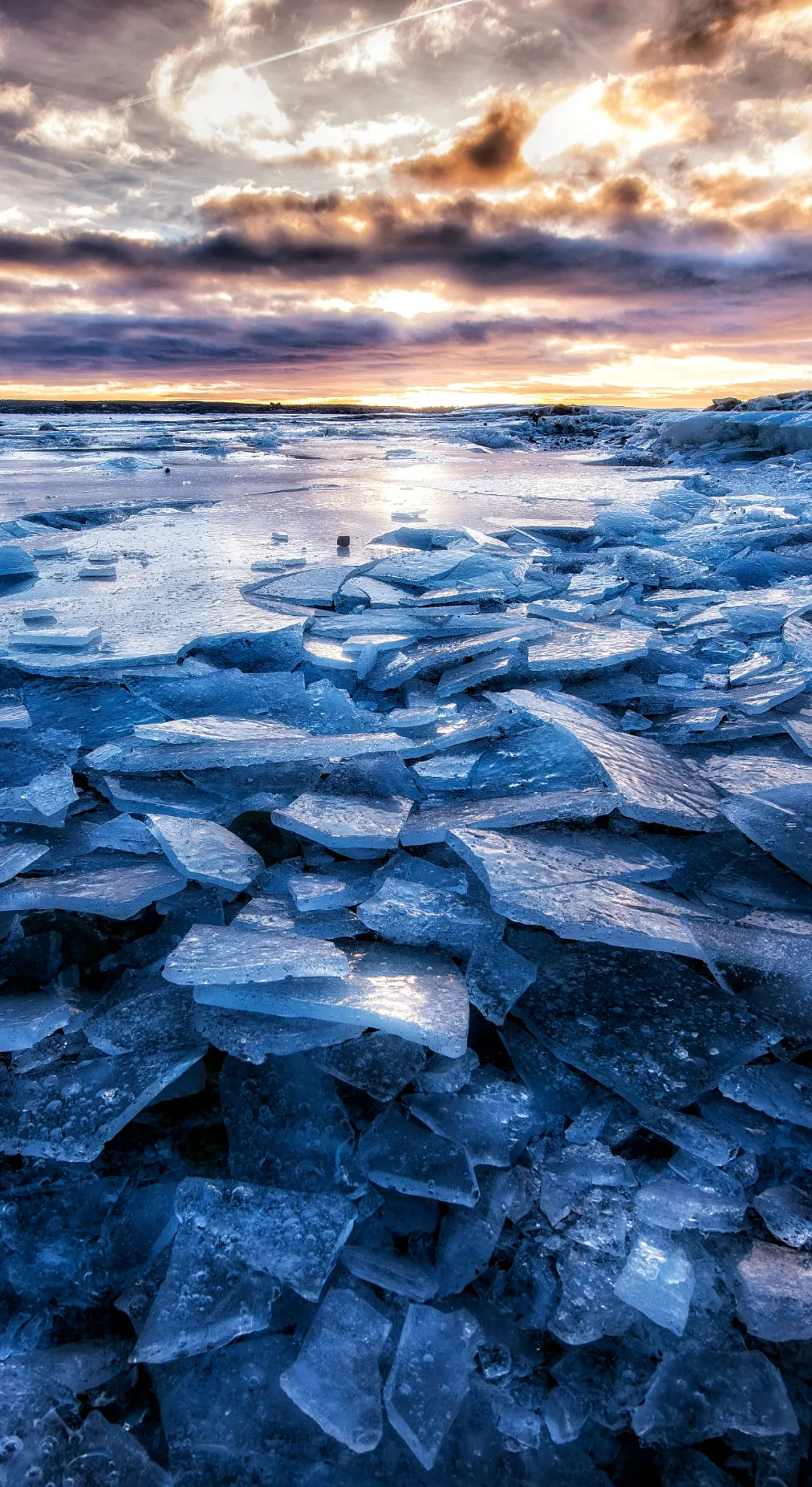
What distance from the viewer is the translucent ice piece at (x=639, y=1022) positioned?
1.00 metres

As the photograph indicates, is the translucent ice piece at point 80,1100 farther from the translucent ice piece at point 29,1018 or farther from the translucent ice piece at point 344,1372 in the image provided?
the translucent ice piece at point 344,1372

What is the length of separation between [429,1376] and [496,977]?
47 cm

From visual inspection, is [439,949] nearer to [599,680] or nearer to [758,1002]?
[758,1002]

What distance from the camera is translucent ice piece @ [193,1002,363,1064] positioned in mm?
987

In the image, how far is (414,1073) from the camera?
0.98 metres

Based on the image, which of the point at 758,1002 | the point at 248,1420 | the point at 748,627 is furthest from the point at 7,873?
the point at 748,627

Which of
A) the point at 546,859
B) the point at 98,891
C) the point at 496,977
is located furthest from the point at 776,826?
the point at 98,891

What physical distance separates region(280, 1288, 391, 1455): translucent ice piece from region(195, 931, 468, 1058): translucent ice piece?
0.96 feet

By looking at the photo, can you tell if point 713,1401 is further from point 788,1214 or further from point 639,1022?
point 639,1022

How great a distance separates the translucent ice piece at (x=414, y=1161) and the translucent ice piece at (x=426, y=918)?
28 cm

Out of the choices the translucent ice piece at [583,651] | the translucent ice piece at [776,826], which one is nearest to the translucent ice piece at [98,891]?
the translucent ice piece at [776,826]

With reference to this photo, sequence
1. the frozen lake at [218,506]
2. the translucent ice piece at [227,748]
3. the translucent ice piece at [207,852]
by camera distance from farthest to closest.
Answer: the frozen lake at [218,506]
the translucent ice piece at [227,748]
the translucent ice piece at [207,852]

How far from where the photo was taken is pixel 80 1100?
0.98 m

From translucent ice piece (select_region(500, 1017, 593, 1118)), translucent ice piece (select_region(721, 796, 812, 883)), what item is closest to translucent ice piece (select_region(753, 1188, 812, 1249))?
translucent ice piece (select_region(500, 1017, 593, 1118))
